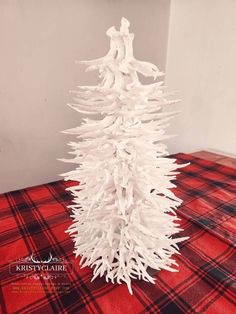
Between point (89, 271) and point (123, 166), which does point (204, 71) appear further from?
point (89, 271)

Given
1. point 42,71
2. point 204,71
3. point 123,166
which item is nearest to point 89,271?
point 123,166

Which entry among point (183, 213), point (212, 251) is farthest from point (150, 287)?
point (183, 213)

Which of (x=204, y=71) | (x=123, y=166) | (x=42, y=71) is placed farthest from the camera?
(x=204, y=71)

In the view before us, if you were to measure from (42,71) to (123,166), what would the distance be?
109cm

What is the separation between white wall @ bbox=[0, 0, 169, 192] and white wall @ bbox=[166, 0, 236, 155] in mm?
440

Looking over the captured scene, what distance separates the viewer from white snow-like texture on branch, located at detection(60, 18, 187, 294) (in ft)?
1.81

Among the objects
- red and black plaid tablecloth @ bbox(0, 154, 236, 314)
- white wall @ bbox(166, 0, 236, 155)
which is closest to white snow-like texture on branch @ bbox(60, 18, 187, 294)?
red and black plaid tablecloth @ bbox(0, 154, 236, 314)

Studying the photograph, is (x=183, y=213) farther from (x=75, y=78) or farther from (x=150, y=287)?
(x=75, y=78)

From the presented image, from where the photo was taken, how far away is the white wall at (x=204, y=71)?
1.62 m

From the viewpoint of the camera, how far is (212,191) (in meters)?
1.18

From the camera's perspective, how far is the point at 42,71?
4.49 feet

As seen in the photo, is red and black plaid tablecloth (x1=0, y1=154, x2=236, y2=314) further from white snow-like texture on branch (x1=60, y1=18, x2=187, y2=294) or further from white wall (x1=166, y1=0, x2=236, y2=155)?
white wall (x1=166, y1=0, x2=236, y2=155)

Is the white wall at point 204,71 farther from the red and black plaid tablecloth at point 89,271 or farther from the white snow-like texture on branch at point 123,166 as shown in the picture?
the white snow-like texture on branch at point 123,166

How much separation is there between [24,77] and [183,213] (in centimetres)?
118
